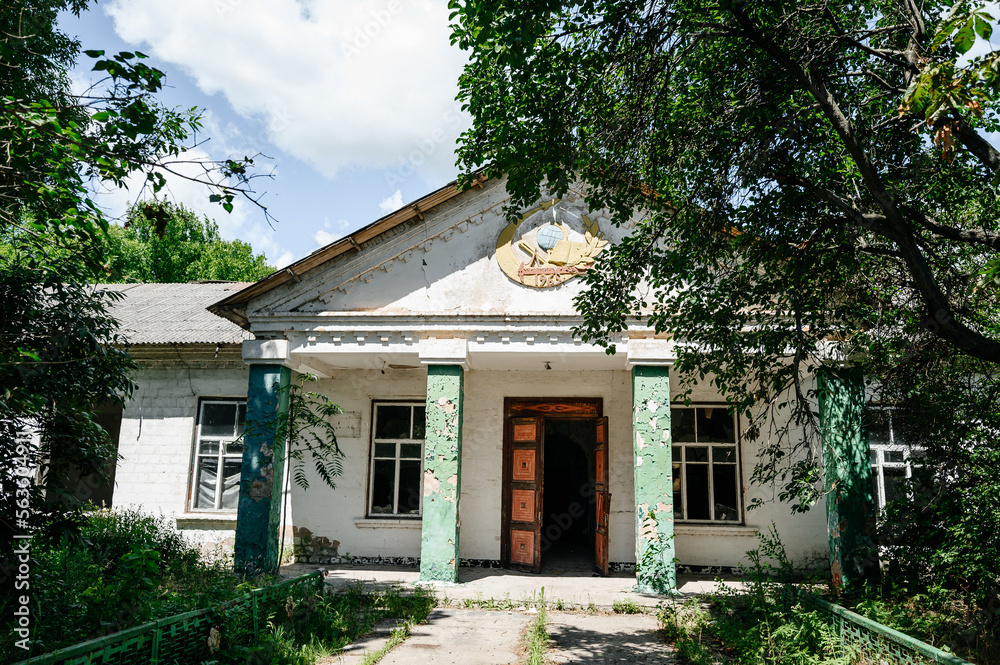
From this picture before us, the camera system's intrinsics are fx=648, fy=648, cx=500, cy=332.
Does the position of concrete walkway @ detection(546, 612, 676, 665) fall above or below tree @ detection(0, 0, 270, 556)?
below

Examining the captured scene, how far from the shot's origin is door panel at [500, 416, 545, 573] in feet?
33.9

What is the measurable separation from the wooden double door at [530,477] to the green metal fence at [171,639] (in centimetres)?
511

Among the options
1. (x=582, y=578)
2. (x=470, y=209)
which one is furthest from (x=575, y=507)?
(x=470, y=209)

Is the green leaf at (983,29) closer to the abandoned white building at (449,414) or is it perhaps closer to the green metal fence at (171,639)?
the green metal fence at (171,639)

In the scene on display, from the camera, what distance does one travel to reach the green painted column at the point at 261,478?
28.1ft

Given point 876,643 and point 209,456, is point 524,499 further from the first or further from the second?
point 876,643

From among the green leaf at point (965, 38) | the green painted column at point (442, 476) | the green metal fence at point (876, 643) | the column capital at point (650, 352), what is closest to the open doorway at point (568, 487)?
the green painted column at point (442, 476)

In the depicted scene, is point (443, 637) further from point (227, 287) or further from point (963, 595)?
point (227, 287)

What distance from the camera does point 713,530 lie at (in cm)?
1014

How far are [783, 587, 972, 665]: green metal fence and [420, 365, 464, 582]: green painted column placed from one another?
4486mm

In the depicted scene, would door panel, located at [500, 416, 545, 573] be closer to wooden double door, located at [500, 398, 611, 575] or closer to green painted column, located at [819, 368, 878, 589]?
wooden double door, located at [500, 398, 611, 575]

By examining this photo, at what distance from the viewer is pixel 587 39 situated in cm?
542

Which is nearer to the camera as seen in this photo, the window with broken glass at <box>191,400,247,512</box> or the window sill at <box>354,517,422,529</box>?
the window sill at <box>354,517,422,529</box>

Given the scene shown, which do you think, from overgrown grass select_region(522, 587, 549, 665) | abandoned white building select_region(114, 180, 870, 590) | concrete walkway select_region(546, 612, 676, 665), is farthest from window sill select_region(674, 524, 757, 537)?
overgrown grass select_region(522, 587, 549, 665)
